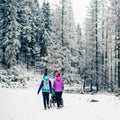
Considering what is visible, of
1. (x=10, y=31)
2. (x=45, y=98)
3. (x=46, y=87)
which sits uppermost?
(x=10, y=31)

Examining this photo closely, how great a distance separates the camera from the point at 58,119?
532 inches

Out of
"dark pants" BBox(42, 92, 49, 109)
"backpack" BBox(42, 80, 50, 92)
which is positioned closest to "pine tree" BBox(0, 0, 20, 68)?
"backpack" BBox(42, 80, 50, 92)

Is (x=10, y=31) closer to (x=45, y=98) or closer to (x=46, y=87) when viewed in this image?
(x=46, y=87)

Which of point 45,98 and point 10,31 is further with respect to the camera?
point 10,31

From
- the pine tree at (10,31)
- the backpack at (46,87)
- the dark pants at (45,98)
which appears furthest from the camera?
the pine tree at (10,31)

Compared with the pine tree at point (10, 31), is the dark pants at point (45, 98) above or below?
below

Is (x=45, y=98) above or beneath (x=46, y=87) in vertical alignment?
beneath

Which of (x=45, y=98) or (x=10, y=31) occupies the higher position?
(x=10, y=31)

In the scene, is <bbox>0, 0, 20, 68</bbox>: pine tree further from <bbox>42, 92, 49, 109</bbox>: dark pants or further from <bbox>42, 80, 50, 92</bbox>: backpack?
<bbox>42, 92, 49, 109</bbox>: dark pants

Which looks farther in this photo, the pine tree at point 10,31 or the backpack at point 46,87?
the pine tree at point 10,31

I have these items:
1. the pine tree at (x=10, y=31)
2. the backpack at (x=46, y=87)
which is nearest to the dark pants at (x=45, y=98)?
the backpack at (x=46, y=87)

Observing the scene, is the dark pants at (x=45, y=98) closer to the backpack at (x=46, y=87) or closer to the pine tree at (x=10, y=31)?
the backpack at (x=46, y=87)

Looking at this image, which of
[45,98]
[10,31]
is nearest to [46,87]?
[45,98]

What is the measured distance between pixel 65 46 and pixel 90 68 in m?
8.10
